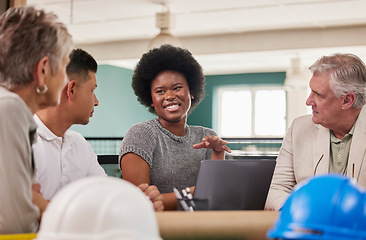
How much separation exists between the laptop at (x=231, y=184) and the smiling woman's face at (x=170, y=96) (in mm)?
654

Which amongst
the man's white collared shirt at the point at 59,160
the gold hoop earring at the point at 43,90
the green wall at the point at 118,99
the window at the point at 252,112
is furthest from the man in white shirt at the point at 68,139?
the window at the point at 252,112

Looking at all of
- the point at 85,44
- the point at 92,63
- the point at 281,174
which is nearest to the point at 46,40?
the point at 92,63

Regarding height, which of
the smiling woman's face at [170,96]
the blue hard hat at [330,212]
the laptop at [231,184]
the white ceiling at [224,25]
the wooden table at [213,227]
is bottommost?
the laptop at [231,184]

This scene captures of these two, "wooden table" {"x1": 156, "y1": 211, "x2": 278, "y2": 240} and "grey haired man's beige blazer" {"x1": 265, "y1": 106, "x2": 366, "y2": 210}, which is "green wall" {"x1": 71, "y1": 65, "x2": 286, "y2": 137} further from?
"wooden table" {"x1": 156, "y1": 211, "x2": 278, "y2": 240}

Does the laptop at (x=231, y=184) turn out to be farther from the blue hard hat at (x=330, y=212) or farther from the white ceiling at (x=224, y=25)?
the white ceiling at (x=224, y=25)

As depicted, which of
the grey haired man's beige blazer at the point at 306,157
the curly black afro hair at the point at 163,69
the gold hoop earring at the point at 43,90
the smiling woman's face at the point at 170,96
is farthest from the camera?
the curly black afro hair at the point at 163,69

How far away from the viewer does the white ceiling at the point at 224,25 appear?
578cm

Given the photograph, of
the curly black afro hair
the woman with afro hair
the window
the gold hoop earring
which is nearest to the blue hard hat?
the gold hoop earring

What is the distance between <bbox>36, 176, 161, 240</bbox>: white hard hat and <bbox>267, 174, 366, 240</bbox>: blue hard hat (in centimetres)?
26

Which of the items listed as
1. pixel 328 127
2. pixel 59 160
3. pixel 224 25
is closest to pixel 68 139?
pixel 59 160

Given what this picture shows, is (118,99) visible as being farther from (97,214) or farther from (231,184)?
(97,214)

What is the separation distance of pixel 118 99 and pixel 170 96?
25.9 ft

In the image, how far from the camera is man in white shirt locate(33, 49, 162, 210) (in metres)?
1.71

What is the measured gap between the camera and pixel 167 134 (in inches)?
88.7
